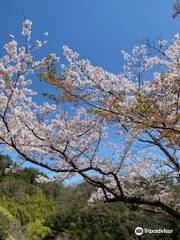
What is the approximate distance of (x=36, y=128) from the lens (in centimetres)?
568

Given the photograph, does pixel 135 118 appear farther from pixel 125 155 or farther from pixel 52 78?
pixel 125 155

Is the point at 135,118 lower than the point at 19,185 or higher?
lower

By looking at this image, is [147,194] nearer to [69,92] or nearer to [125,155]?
[125,155]

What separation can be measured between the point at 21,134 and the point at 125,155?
1.86 m

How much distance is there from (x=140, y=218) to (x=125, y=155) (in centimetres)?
1378

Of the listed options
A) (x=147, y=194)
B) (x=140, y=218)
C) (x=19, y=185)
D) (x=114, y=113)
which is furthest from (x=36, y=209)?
(x=114, y=113)

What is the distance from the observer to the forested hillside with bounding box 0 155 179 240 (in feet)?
57.0

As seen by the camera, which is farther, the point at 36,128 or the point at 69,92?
the point at 36,128

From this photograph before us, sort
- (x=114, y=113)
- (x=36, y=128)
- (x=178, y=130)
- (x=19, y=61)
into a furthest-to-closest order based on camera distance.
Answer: (x=36, y=128), (x=19, y=61), (x=114, y=113), (x=178, y=130)

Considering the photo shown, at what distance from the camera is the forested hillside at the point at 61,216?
17.4 m

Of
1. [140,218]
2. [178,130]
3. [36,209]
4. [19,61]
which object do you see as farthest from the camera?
[36,209]

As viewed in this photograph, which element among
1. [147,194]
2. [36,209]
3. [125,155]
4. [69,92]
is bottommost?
[147,194]

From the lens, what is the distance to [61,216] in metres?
29.7

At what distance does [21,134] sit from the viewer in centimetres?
552
